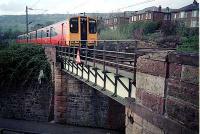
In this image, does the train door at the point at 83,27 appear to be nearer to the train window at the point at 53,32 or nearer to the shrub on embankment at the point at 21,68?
the train window at the point at 53,32

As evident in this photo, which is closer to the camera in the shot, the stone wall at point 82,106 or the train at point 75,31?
the stone wall at point 82,106

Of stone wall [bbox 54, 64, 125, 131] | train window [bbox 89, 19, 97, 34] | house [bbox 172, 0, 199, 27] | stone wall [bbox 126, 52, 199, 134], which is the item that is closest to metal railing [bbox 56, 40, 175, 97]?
stone wall [bbox 126, 52, 199, 134]

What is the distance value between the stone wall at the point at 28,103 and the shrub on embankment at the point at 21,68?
478 millimetres

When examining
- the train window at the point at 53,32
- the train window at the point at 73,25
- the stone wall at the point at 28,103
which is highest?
the train window at the point at 73,25

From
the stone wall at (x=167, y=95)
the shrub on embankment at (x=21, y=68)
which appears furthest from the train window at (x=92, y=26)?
the stone wall at (x=167, y=95)

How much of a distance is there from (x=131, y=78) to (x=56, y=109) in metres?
12.2

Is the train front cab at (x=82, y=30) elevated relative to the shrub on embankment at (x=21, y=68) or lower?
elevated

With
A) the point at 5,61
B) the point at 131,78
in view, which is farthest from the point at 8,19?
the point at 131,78

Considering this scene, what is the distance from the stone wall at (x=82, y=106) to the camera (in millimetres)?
18453

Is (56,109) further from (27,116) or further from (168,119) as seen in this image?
(168,119)

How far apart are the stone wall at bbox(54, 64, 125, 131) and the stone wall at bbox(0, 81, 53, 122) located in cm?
136

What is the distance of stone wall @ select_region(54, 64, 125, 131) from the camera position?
727 inches

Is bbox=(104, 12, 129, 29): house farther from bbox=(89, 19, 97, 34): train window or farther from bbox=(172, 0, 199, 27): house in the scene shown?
bbox=(89, 19, 97, 34): train window

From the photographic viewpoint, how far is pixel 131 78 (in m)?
7.39
